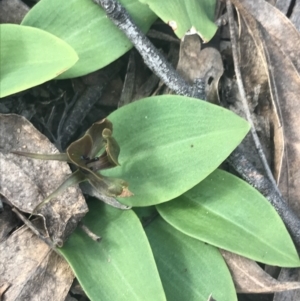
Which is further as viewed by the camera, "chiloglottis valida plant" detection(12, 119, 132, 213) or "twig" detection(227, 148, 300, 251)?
"twig" detection(227, 148, 300, 251)

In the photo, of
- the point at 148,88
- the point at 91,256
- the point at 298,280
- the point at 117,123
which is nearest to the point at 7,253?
the point at 91,256

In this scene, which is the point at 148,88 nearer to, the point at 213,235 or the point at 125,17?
the point at 125,17

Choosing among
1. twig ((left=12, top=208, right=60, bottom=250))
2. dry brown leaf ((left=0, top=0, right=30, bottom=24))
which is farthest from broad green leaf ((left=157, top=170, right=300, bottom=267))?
dry brown leaf ((left=0, top=0, right=30, bottom=24))

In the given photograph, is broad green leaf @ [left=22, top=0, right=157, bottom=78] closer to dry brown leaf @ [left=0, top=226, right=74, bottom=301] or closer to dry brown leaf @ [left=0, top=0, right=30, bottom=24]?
dry brown leaf @ [left=0, top=0, right=30, bottom=24]

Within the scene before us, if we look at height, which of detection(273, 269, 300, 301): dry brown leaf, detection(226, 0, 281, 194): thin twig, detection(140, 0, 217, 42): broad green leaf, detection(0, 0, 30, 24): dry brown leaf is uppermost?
detection(0, 0, 30, 24): dry brown leaf

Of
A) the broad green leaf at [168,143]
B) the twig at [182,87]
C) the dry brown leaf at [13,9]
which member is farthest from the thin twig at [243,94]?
the dry brown leaf at [13,9]

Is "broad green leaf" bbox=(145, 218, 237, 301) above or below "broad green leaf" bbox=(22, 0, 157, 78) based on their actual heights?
below

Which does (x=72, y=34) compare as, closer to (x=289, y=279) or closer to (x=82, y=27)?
(x=82, y=27)

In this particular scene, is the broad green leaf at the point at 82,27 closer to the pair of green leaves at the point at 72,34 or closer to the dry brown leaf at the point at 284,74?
the pair of green leaves at the point at 72,34

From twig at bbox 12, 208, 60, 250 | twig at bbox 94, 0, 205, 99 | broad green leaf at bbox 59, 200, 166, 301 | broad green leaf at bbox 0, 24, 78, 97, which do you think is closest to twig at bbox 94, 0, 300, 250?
twig at bbox 94, 0, 205, 99
